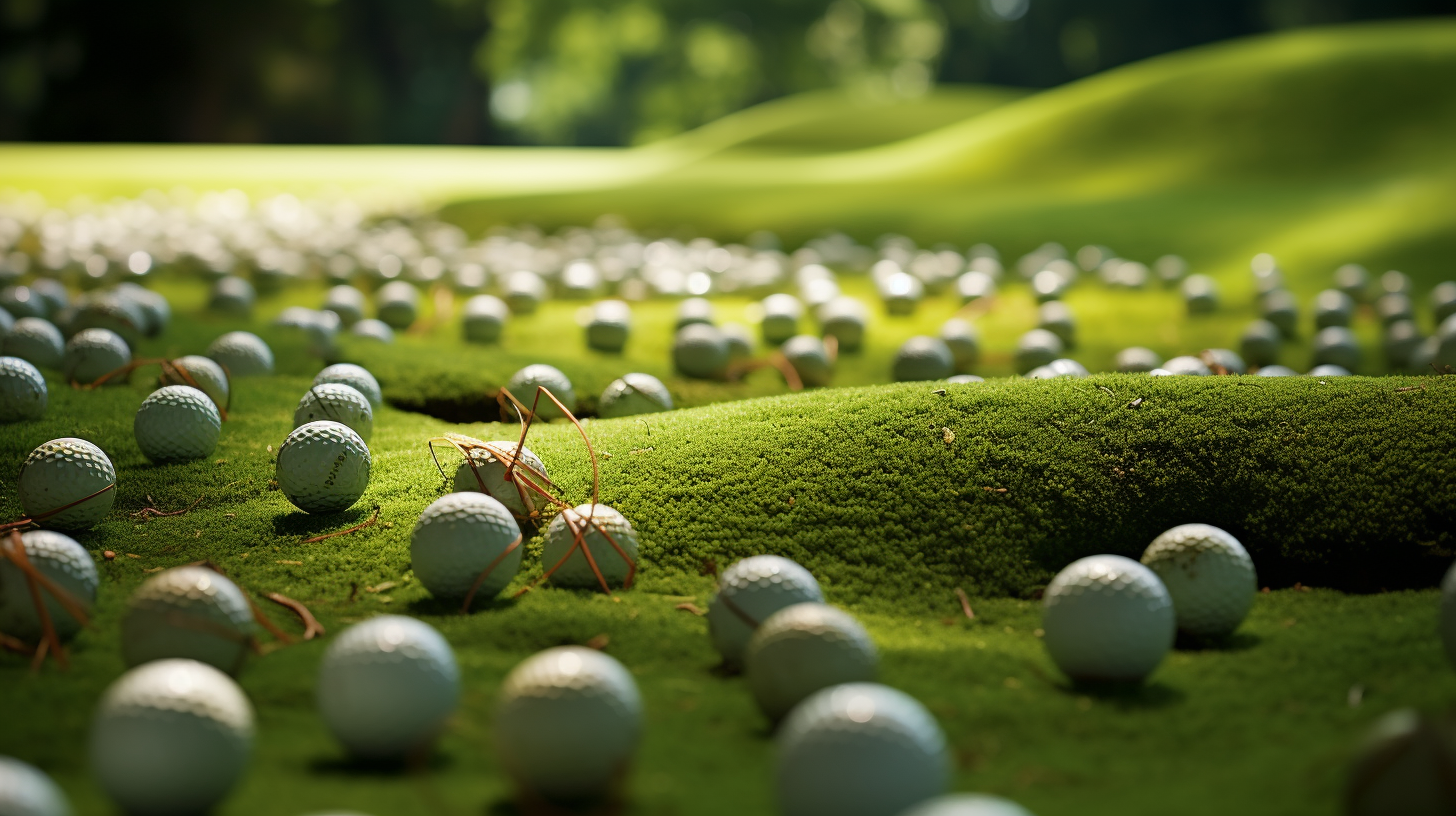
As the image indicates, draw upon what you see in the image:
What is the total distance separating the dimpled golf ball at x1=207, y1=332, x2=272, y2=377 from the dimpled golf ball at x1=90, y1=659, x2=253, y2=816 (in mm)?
3191

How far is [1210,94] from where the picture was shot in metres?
11.2

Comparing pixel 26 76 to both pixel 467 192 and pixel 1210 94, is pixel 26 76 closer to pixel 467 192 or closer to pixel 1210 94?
pixel 467 192

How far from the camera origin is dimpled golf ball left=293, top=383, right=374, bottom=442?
3725 mm

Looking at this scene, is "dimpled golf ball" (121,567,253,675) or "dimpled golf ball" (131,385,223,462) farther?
"dimpled golf ball" (131,385,223,462)

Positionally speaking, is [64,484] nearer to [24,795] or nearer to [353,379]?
[353,379]

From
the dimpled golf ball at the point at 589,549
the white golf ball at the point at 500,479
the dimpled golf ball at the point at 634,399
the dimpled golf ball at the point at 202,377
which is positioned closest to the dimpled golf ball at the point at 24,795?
the dimpled golf ball at the point at 589,549

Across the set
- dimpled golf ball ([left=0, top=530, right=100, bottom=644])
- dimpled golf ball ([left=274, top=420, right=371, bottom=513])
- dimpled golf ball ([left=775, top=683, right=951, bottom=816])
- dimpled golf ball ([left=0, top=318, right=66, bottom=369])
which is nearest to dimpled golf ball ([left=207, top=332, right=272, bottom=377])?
dimpled golf ball ([left=0, top=318, right=66, bottom=369])

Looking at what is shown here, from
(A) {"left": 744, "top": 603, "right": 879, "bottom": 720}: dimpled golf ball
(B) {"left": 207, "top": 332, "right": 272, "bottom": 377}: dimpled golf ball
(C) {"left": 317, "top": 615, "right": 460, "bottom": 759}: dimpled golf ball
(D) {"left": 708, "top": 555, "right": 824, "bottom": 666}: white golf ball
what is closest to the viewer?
(C) {"left": 317, "top": 615, "right": 460, "bottom": 759}: dimpled golf ball

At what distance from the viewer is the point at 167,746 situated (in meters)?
1.71

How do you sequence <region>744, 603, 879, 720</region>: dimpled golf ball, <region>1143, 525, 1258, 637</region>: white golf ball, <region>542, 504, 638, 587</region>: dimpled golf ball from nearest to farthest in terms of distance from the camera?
1. <region>744, 603, 879, 720</region>: dimpled golf ball
2. <region>1143, 525, 1258, 637</region>: white golf ball
3. <region>542, 504, 638, 587</region>: dimpled golf ball

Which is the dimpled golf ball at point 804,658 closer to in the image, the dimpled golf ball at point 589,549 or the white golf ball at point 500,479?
the dimpled golf ball at point 589,549

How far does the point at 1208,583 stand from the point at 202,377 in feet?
11.4

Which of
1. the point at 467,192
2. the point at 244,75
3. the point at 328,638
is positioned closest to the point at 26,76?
the point at 244,75

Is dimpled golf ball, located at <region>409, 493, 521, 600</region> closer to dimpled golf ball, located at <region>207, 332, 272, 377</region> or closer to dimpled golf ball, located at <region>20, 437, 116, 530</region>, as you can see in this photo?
dimpled golf ball, located at <region>20, 437, 116, 530</region>
